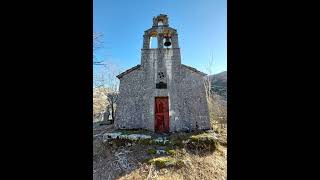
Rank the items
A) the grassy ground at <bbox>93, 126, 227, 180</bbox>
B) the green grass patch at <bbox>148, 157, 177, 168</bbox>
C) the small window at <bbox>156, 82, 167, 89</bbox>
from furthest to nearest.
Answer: the small window at <bbox>156, 82, 167, 89</bbox> → the green grass patch at <bbox>148, 157, 177, 168</bbox> → the grassy ground at <bbox>93, 126, 227, 180</bbox>

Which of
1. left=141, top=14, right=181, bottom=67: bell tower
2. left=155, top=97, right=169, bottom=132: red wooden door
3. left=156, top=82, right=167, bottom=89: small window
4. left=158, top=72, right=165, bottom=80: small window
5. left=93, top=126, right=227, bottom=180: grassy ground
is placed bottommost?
left=93, top=126, right=227, bottom=180: grassy ground

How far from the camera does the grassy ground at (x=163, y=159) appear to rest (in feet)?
26.6

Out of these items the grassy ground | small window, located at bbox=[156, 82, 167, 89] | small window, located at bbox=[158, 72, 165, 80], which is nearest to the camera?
the grassy ground

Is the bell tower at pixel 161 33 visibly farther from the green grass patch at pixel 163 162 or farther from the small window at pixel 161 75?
the green grass patch at pixel 163 162

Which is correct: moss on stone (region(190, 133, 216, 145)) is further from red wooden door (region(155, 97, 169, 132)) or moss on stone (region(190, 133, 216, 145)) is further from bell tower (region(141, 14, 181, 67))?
bell tower (region(141, 14, 181, 67))

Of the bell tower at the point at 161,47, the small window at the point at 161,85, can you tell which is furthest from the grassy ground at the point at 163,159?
the bell tower at the point at 161,47

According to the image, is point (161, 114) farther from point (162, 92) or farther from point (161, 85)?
point (161, 85)

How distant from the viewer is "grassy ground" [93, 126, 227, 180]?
810 centimetres

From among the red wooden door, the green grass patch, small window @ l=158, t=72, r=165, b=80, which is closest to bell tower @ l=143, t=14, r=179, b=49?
small window @ l=158, t=72, r=165, b=80

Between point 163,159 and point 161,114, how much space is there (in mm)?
5049
